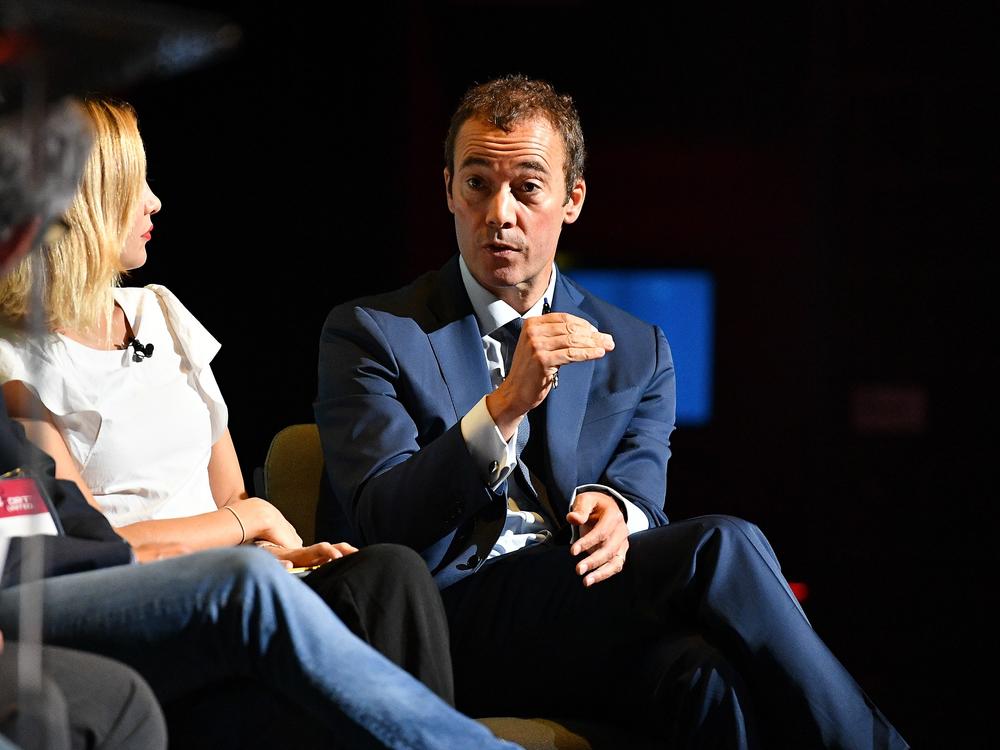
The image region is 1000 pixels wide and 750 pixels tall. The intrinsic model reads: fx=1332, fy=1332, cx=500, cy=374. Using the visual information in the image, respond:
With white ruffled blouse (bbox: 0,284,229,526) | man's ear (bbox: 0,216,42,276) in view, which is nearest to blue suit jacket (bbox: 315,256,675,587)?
white ruffled blouse (bbox: 0,284,229,526)

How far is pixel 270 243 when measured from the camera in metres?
3.90

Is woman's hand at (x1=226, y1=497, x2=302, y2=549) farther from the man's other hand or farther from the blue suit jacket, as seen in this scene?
the man's other hand

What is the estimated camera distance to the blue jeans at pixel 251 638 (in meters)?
1.52

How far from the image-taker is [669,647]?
6.67ft

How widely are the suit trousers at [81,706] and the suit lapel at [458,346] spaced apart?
88 centimetres

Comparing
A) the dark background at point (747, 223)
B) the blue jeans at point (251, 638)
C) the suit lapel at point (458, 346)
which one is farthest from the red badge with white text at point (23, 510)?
the dark background at point (747, 223)

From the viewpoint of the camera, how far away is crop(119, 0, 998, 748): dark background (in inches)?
152

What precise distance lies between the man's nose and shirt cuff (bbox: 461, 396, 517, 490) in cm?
40

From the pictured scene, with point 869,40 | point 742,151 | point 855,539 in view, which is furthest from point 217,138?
point 855,539

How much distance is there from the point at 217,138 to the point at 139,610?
2.49 m

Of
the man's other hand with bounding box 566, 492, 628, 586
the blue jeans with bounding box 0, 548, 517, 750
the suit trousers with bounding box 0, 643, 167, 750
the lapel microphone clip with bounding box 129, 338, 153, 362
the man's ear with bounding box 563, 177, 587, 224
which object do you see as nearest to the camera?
the suit trousers with bounding box 0, 643, 167, 750

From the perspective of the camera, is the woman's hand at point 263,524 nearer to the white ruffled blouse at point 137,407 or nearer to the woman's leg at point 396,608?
the white ruffled blouse at point 137,407

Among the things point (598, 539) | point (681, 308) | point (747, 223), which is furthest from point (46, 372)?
point (747, 223)

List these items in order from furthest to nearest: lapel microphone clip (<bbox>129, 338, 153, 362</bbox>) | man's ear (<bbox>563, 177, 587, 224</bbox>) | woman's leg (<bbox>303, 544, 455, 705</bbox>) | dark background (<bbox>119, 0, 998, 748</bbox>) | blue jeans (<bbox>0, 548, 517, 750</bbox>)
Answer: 1. dark background (<bbox>119, 0, 998, 748</bbox>)
2. man's ear (<bbox>563, 177, 587, 224</bbox>)
3. lapel microphone clip (<bbox>129, 338, 153, 362</bbox>)
4. woman's leg (<bbox>303, 544, 455, 705</bbox>)
5. blue jeans (<bbox>0, 548, 517, 750</bbox>)
